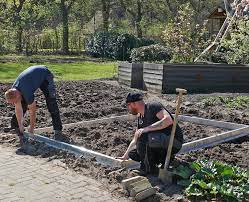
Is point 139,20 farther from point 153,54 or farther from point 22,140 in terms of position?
point 22,140

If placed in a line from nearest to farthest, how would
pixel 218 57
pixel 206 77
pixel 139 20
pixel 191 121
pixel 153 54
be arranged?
pixel 191 121
pixel 206 77
pixel 218 57
pixel 153 54
pixel 139 20

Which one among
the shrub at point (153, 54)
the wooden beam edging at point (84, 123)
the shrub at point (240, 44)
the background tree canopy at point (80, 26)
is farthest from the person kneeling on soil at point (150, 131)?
the shrub at point (153, 54)

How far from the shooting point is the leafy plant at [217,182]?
5.49 metres

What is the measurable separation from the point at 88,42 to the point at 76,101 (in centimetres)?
2728

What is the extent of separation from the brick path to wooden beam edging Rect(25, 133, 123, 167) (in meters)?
0.45

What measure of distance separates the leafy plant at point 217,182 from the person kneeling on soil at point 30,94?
331 centimetres

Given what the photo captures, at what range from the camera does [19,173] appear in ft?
22.2

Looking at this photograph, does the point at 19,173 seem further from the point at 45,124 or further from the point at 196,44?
the point at 196,44

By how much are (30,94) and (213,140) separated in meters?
3.22

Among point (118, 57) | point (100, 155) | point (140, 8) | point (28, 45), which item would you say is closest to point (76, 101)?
point (100, 155)

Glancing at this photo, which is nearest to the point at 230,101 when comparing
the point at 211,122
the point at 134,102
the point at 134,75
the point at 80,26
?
the point at 211,122

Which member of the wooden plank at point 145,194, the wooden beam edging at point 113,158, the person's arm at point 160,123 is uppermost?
the person's arm at point 160,123

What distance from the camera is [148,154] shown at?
6426mm

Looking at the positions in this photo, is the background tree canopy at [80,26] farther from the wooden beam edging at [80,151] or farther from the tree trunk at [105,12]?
the wooden beam edging at [80,151]
